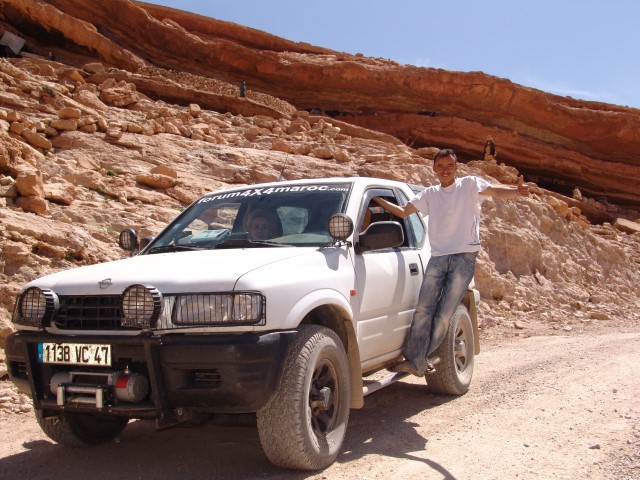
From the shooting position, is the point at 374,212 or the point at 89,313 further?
the point at 374,212

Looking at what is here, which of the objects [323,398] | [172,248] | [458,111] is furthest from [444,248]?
[458,111]

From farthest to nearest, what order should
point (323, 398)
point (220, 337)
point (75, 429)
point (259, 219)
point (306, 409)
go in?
point (259, 219)
point (75, 429)
point (323, 398)
point (306, 409)
point (220, 337)

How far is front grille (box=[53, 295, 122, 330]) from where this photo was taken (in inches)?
139

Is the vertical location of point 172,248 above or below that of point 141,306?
above

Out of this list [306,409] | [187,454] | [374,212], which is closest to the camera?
[306,409]

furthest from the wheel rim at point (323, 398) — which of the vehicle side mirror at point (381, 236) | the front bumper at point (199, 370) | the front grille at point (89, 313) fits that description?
the front grille at point (89, 313)

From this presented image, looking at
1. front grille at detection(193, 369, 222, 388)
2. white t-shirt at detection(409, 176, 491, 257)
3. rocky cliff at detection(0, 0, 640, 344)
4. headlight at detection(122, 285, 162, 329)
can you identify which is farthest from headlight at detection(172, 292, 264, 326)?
rocky cliff at detection(0, 0, 640, 344)

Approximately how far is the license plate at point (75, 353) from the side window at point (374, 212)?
6.51ft

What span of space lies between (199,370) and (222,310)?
0.33 meters

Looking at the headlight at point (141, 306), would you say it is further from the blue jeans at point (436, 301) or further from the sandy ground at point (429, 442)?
the blue jeans at point (436, 301)

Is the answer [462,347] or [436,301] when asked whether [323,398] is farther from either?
[462,347]

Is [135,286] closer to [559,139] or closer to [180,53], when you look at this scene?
[180,53]

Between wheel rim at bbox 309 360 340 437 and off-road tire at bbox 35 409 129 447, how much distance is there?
1253 mm

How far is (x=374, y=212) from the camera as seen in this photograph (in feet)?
16.7
